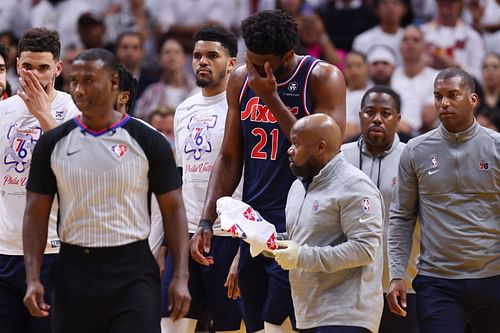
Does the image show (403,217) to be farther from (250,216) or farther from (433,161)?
(250,216)

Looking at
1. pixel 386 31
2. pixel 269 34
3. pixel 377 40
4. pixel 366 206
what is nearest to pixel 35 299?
pixel 366 206

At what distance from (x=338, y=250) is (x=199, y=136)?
226 cm

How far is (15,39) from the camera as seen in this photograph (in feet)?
42.7

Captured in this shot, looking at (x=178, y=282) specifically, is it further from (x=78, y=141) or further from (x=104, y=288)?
(x=78, y=141)

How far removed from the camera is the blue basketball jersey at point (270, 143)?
6094 millimetres

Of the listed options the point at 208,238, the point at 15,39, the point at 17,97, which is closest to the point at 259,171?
the point at 208,238

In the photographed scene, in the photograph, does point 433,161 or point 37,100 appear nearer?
point 37,100

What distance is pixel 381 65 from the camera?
12.0 m

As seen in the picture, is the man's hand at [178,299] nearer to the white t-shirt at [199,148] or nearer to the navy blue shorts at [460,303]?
Answer: the navy blue shorts at [460,303]

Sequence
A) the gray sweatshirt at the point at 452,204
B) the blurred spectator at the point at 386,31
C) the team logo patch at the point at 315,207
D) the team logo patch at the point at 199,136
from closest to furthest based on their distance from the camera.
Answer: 1. the team logo patch at the point at 315,207
2. the gray sweatshirt at the point at 452,204
3. the team logo patch at the point at 199,136
4. the blurred spectator at the point at 386,31

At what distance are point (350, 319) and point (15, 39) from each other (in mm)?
8775

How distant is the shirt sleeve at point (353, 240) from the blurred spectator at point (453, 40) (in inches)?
293

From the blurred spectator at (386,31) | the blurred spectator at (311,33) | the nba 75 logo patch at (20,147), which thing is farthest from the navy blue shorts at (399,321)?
the blurred spectator at (386,31)

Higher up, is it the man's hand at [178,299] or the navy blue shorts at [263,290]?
the man's hand at [178,299]
